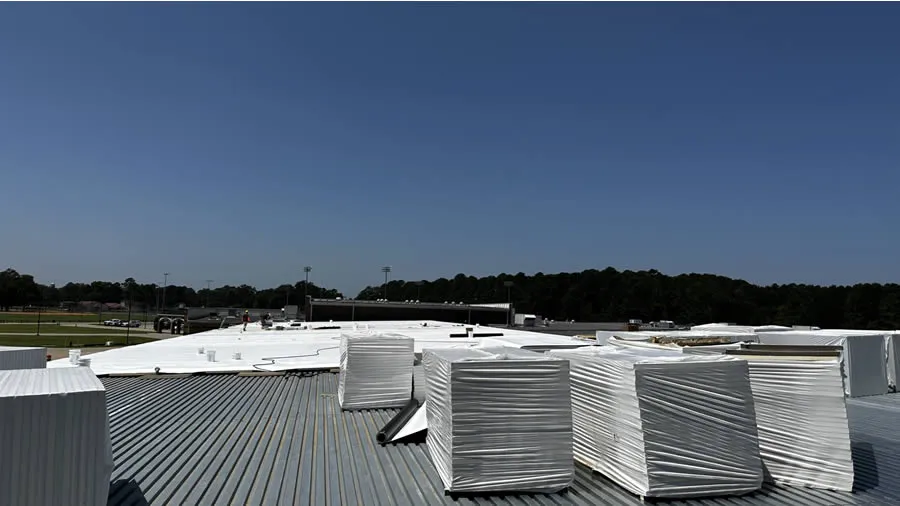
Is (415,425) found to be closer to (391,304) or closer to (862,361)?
(862,361)

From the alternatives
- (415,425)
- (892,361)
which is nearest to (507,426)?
(415,425)

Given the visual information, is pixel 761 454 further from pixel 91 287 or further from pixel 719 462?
pixel 91 287

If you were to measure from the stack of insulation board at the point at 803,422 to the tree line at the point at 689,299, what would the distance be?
265 feet

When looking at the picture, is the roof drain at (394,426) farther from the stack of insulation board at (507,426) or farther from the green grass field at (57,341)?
the green grass field at (57,341)

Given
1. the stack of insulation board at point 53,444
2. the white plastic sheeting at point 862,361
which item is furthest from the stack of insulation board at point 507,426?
Answer: the white plastic sheeting at point 862,361

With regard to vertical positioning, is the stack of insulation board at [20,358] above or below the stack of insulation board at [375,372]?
above

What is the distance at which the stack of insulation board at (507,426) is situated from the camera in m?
6.76

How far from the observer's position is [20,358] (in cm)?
942

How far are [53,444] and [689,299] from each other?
106 meters

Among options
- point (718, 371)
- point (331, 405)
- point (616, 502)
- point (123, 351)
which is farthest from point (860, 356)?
point (123, 351)

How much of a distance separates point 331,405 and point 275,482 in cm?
535

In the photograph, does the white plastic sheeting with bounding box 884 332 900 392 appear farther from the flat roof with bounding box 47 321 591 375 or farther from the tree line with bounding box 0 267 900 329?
the tree line with bounding box 0 267 900 329

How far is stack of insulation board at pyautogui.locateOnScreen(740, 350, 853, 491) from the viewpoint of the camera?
24.4 ft

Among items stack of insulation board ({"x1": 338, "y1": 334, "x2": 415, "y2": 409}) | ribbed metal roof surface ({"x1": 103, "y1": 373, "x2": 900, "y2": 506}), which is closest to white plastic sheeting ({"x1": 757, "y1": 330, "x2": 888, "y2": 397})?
ribbed metal roof surface ({"x1": 103, "y1": 373, "x2": 900, "y2": 506})
